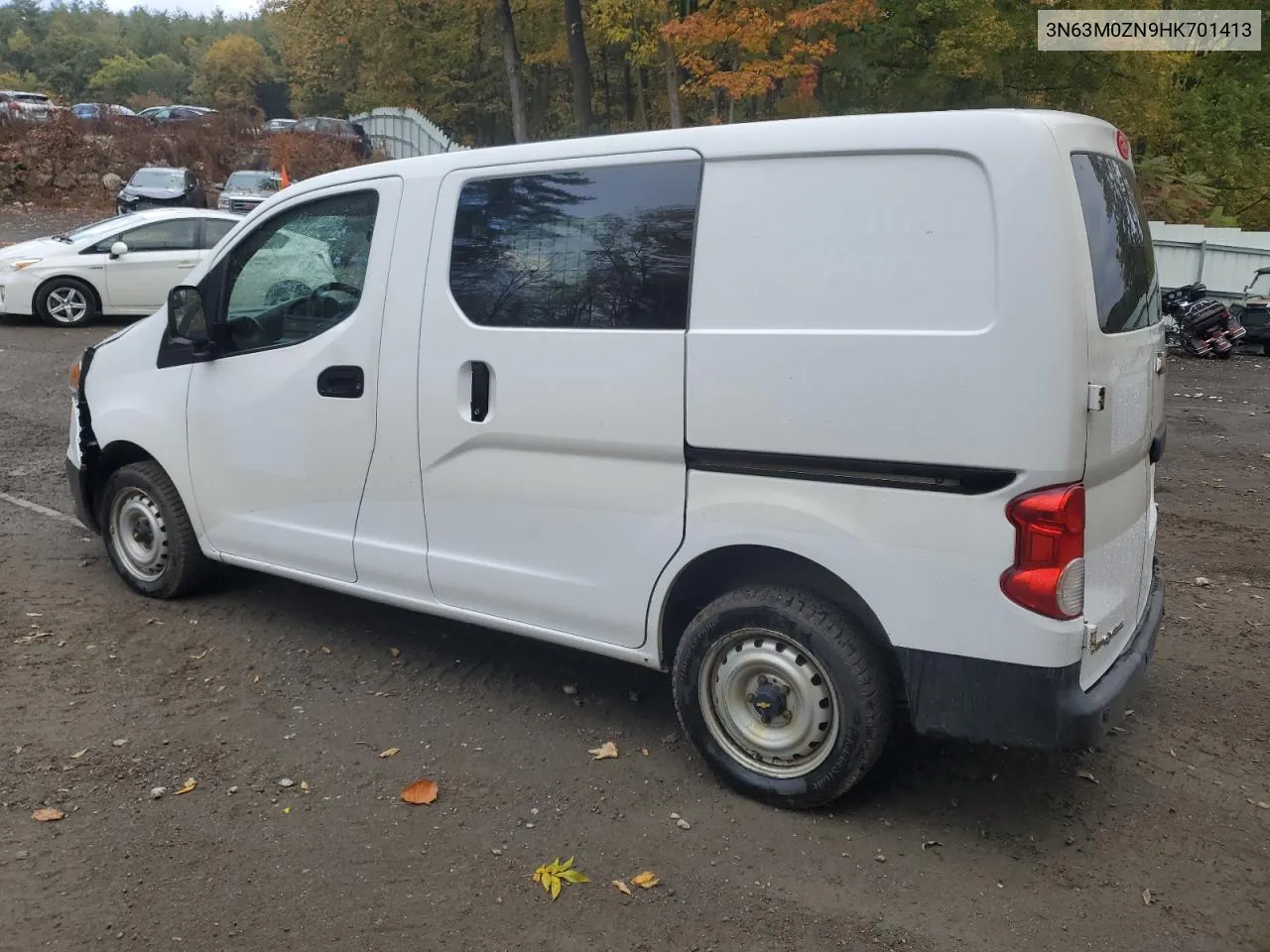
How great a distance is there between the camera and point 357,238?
14.6 ft

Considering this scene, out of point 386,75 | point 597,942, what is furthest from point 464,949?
point 386,75

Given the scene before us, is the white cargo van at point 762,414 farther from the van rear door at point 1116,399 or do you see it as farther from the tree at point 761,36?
the tree at point 761,36

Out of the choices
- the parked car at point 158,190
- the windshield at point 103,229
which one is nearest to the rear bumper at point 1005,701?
the windshield at point 103,229

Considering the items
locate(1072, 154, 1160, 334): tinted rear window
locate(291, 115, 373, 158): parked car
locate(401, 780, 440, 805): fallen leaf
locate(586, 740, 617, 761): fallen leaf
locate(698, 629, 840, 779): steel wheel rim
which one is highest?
locate(291, 115, 373, 158): parked car

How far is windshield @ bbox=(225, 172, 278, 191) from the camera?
25219mm

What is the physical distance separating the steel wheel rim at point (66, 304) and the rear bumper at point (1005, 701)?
13.5 metres

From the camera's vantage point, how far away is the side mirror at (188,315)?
16.2ft

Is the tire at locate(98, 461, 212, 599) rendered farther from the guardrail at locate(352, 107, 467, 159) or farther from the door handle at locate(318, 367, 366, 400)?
the guardrail at locate(352, 107, 467, 159)

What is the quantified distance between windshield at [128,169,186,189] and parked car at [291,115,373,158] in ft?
37.0

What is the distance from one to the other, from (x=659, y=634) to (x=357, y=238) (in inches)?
79.8

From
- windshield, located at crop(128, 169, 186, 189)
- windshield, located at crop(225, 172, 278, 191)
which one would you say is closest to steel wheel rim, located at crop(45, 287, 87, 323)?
windshield, located at crop(128, 169, 186, 189)

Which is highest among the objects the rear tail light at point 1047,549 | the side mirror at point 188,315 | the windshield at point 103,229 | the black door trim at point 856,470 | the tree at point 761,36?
the tree at point 761,36

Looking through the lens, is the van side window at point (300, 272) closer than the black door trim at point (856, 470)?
No

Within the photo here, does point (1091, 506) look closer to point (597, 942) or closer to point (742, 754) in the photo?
point (742, 754)
